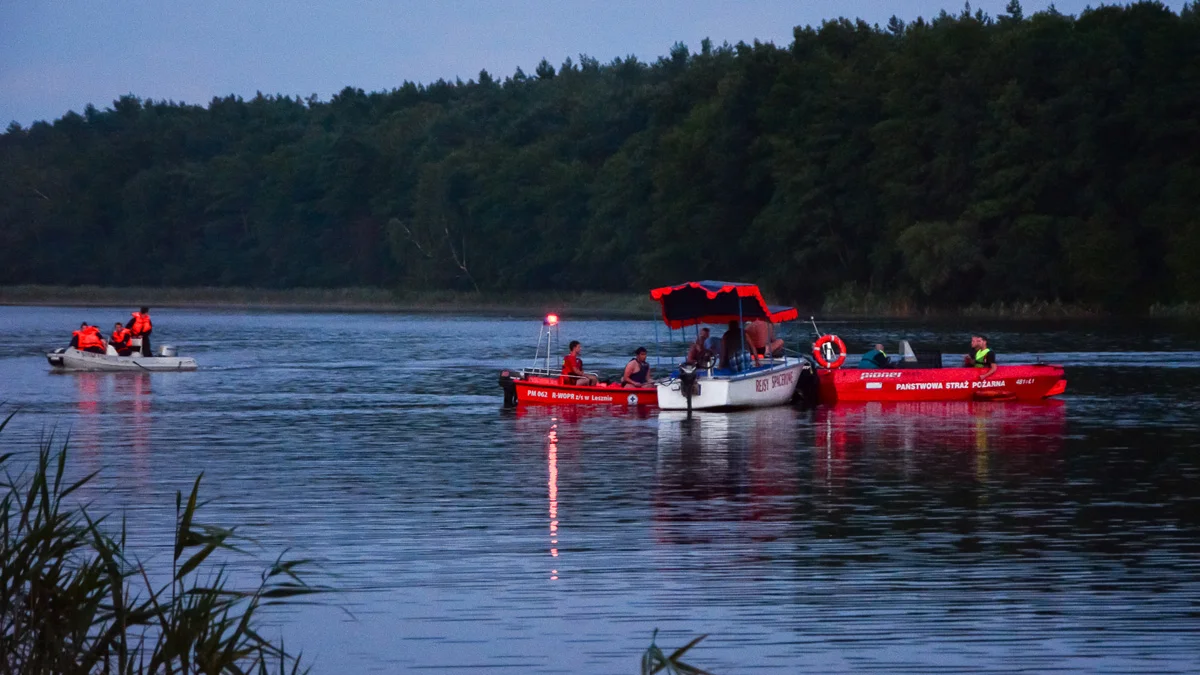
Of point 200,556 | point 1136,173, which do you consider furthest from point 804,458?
point 1136,173

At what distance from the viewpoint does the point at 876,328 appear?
81.9 m

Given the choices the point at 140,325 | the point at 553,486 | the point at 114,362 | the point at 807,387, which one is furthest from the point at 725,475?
the point at 114,362

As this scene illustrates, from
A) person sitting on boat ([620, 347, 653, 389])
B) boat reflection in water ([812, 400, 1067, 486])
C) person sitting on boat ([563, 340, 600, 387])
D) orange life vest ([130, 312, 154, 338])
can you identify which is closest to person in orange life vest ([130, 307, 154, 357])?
orange life vest ([130, 312, 154, 338])

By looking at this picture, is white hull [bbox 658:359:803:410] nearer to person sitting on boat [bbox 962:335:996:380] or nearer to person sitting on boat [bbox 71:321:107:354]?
person sitting on boat [bbox 962:335:996:380]

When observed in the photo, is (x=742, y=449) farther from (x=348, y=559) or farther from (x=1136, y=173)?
(x=1136, y=173)

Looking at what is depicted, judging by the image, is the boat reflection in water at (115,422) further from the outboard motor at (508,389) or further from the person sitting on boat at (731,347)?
the person sitting on boat at (731,347)

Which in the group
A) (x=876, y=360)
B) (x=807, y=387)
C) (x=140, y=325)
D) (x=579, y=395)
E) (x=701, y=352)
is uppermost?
(x=140, y=325)

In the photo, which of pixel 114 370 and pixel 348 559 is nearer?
pixel 348 559

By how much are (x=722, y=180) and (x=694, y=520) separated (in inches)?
3561

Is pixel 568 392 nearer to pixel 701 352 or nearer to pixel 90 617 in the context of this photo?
pixel 701 352

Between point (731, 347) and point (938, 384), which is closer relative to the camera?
point (731, 347)

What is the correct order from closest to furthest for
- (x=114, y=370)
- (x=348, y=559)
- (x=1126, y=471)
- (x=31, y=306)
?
1. (x=348, y=559)
2. (x=1126, y=471)
3. (x=114, y=370)
4. (x=31, y=306)

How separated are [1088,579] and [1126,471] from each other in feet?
31.0

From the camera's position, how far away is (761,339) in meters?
36.6
